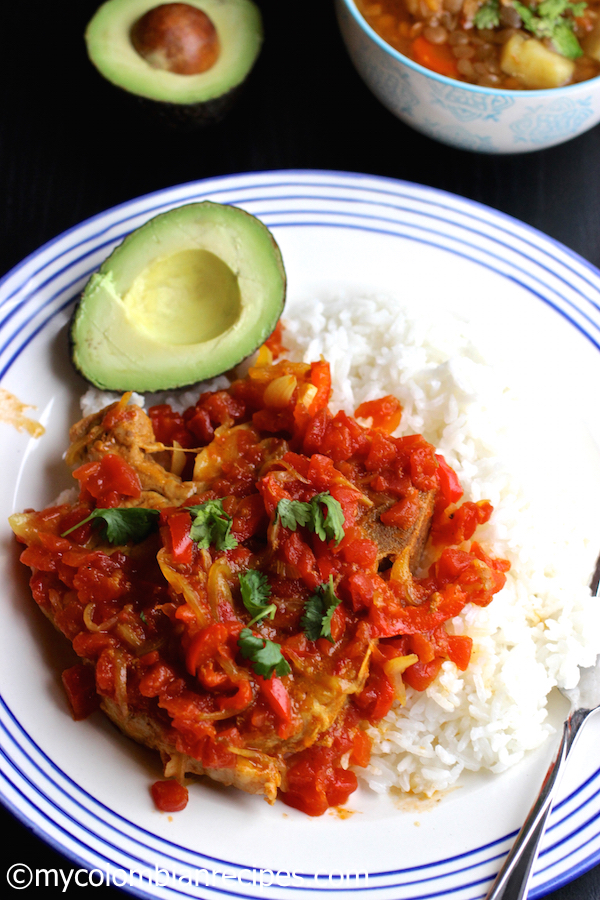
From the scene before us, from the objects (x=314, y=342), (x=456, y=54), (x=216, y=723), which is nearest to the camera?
(x=216, y=723)

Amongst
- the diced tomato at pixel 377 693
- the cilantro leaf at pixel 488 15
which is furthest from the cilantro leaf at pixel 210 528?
the cilantro leaf at pixel 488 15

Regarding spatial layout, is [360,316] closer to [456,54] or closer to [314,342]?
[314,342]

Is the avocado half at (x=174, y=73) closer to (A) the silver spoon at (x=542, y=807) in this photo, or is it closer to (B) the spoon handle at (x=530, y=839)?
(A) the silver spoon at (x=542, y=807)

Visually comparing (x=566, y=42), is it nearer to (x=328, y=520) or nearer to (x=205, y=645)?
(x=328, y=520)

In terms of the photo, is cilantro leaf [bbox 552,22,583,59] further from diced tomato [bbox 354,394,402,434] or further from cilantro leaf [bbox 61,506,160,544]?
cilantro leaf [bbox 61,506,160,544]

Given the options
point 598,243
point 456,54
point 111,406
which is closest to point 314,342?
point 111,406

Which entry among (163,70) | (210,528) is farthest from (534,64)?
(210,528)
